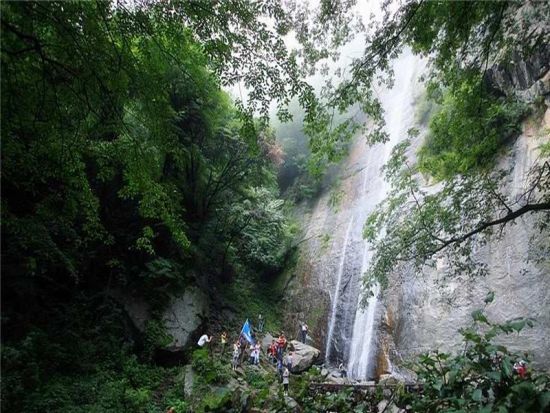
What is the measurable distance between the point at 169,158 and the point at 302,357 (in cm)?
792

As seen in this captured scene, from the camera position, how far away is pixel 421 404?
2742 millimetres

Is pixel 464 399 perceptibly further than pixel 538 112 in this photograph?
No

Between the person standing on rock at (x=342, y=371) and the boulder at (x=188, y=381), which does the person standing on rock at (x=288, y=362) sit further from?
the boulder at (x=188, y=381)

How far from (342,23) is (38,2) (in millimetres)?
3677

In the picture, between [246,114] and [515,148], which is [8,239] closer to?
[246,114]

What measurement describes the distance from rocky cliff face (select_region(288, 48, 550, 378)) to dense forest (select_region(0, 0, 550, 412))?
107 cm

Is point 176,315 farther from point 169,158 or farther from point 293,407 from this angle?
point 293,407

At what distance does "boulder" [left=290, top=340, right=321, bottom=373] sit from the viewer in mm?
11450

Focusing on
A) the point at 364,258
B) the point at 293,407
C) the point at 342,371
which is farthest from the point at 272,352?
the point at 293,407

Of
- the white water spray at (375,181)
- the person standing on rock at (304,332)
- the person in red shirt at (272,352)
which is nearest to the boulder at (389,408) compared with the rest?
the white water spray at (375,181)

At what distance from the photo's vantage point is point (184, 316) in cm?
1129

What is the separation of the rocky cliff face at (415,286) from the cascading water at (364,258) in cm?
5

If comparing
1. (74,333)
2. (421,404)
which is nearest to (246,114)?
(421,404)

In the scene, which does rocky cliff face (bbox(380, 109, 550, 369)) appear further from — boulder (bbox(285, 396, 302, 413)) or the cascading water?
boulder (bbox(285, 396, 302, 413))
